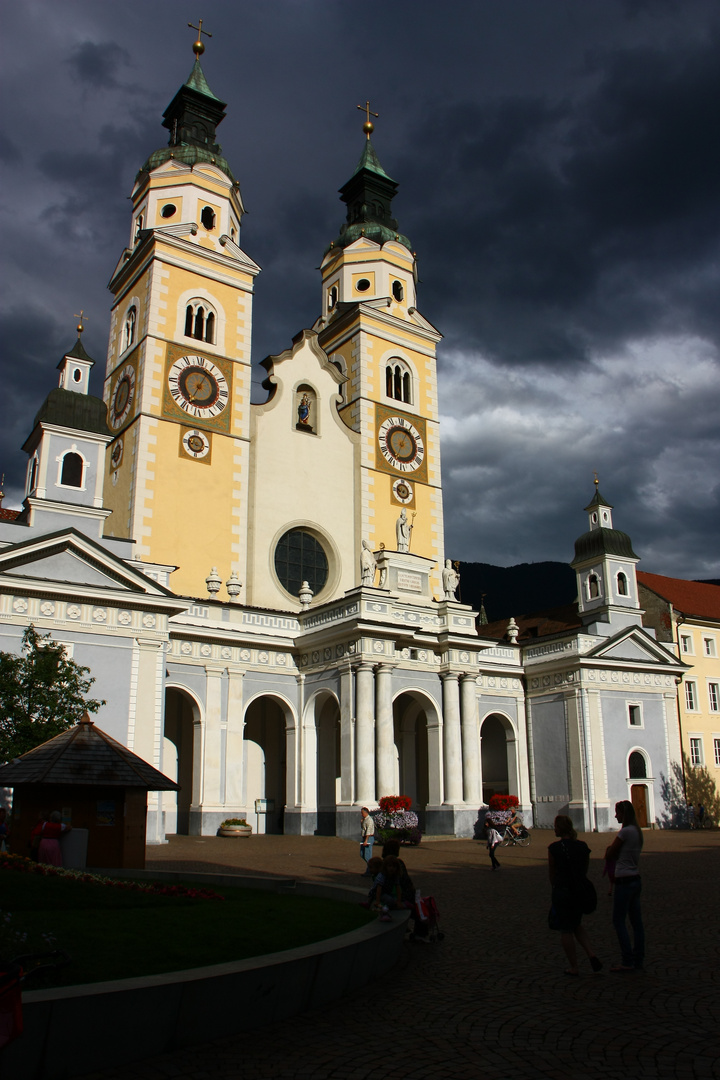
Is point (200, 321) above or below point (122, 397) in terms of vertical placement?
above

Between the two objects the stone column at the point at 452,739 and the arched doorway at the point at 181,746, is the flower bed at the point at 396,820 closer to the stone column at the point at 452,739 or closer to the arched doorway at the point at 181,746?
the stone column at the point at 452,739

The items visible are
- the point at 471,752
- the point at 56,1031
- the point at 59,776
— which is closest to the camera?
the point at 56,1031

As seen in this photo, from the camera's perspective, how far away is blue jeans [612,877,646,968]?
977 cm

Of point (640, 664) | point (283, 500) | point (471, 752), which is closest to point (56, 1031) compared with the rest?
point (471, 752)

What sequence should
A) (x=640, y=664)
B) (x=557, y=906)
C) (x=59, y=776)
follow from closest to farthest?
(x=557, y=906) → (x=59, y=776) → (x=640, y=664)

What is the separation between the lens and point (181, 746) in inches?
1348

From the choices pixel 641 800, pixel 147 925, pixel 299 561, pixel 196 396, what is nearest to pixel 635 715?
pixel 641 800

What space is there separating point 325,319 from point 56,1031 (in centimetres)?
4519

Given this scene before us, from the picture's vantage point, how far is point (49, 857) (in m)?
14.2

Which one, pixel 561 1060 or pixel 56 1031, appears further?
pixel 561 1060

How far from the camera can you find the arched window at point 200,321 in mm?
39250

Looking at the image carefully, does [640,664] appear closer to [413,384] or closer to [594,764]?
[594,764]

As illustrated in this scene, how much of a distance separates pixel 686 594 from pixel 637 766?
55.4 ft

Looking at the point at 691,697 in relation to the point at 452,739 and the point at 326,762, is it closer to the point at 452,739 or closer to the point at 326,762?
the point at 452,739
